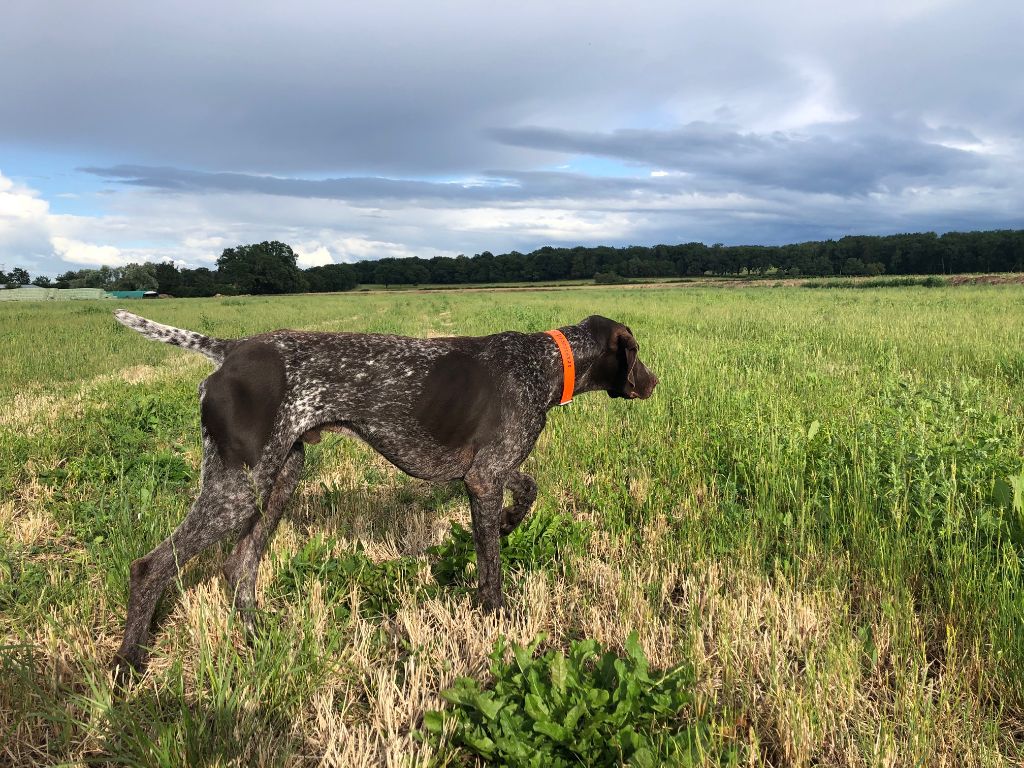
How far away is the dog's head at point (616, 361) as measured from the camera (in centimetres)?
432

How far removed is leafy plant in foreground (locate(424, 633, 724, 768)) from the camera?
87.2 inches

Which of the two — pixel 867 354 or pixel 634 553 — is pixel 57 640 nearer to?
pixel 634 553

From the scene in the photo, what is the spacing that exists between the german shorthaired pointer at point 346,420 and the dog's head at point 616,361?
270 millimetres

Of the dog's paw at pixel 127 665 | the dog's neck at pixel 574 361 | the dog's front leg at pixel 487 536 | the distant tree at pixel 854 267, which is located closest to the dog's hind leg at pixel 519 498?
the dog's front leg at pixel 487 536

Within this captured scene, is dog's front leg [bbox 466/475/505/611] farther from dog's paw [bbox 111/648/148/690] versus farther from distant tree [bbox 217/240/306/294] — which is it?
distant tree [bbox 217/240/306/294]

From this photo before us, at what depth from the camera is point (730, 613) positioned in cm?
314

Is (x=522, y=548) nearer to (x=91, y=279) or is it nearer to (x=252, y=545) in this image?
(x=252, y=545)

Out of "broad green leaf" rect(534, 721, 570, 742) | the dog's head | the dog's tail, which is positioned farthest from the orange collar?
"broad green leaf" rect(534, 721, 570, 742)

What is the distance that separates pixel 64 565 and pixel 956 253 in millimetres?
115075

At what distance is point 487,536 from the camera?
3570 millimetres

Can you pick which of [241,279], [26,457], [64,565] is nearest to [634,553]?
[64,565]

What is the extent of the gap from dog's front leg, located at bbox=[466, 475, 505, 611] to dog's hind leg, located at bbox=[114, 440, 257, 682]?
122cm

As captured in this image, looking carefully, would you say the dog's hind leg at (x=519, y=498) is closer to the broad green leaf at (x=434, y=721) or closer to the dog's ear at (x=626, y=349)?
the dog's ear at (x=626, y=349)

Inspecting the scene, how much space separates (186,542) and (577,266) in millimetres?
110213
